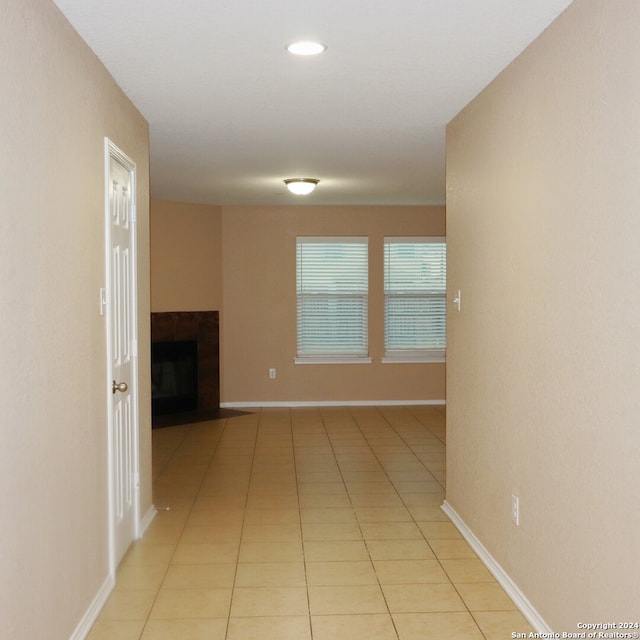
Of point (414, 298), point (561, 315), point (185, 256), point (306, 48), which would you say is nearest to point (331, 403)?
point (414, 298)

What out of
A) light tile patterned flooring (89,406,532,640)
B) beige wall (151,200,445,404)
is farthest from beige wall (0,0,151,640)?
beige wall (151,200,445,404)

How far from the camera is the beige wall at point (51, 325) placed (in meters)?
2.38

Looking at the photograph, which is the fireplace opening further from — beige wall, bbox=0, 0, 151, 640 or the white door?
beige wall, bbox=0, 0, 151, 640

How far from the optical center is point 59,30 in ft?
9.59

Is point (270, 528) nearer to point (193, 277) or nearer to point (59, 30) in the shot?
point (59, 30)

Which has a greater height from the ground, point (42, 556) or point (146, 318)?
point (146, 318)

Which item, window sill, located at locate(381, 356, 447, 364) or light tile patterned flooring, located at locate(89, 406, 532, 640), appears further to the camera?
window sill, located at locate(381, 356, 447, 364)

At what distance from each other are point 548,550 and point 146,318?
2.69m

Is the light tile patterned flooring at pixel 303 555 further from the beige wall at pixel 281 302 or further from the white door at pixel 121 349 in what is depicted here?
the beige wall at pixel 281 302

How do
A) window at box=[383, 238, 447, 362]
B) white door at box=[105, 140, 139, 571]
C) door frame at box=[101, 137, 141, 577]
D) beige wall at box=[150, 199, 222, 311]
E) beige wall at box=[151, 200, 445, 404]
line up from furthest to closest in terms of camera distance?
1. window at box=[383, 238, 447, 362]
2. beige wall at box=[151, 200, 445, 404]
3. beige wall at box=[150, 199, 222, 311]
4. white door at box=[105, 140, 139, 571]
5. door frame at box=[101, 137, 141, 577]

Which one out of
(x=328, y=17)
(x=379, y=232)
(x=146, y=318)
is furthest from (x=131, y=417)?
(x=379, y=232)

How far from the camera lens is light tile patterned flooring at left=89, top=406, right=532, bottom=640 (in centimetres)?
336

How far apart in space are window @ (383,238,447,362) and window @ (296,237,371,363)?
0.29m

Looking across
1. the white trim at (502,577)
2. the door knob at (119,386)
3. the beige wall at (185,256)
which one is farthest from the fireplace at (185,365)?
the door knob at (119,386)
